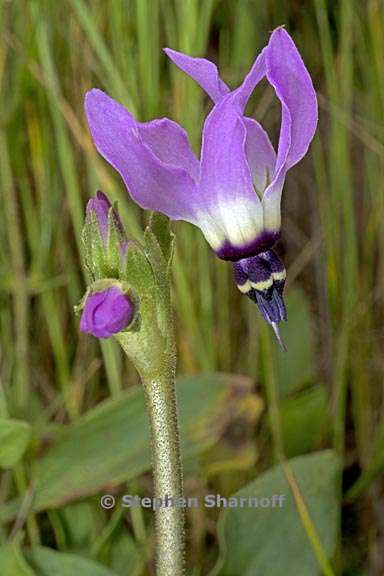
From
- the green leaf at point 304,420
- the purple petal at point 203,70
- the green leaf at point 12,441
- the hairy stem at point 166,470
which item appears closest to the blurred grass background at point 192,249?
the green leaf at point 304,420

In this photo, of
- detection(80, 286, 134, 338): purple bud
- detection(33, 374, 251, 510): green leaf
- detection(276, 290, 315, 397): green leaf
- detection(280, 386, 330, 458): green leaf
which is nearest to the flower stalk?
detection(80, 286, 134, 338): purple bud

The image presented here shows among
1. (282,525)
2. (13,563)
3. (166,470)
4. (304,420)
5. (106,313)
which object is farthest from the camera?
(304,420)

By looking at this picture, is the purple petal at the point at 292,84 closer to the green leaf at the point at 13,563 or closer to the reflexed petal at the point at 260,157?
the reflexed petal at the point at 260,157

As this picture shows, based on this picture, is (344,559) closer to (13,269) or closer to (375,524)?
(375,524)

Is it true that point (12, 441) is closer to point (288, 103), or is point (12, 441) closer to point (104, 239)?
point (104, 239)

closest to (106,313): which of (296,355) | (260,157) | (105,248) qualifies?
→ (105,248)
